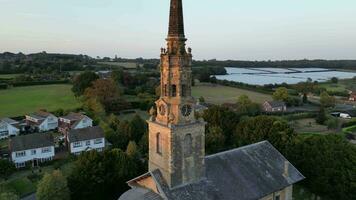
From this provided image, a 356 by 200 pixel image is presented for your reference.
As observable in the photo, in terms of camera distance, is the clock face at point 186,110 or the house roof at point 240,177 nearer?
the clock face at point 186,110

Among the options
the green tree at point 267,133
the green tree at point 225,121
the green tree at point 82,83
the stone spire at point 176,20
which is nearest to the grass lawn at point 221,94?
the green tree at point 82,83

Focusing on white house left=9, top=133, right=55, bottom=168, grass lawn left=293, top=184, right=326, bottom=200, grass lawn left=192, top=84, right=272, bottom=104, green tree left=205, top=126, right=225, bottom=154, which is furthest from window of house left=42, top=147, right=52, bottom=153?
grass lawn left=192, top=84, right=272, bottom=104

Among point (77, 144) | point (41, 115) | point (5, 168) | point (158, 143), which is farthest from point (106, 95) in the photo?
point (158, 143)

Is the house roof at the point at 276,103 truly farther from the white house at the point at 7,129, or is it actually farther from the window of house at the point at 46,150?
the white house at the point at 7,129

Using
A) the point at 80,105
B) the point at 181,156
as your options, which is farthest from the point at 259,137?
the point at 80,105

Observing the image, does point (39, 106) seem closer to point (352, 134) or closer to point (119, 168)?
point (119, 168)

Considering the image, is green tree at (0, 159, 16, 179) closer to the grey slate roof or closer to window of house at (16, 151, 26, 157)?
window of house at (16, 151, 26, 157)
